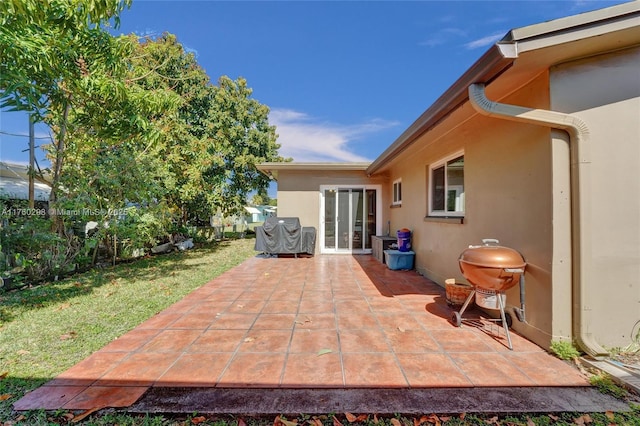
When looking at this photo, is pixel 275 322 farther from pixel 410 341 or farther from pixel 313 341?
pixel 410 341

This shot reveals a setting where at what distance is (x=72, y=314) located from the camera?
12.5ft

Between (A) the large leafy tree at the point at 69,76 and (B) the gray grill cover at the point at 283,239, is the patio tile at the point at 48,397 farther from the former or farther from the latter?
(B) the gray grill cover at the point at 283,239

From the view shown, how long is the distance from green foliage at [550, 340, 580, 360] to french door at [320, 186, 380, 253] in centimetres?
669

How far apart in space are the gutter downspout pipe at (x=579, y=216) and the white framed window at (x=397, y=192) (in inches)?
210

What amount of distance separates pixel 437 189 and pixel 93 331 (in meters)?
5.97

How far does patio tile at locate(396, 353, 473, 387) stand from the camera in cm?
223

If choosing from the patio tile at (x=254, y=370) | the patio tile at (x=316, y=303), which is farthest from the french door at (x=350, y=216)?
the patio tile at (x=254, y=370)

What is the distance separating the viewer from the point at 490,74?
2602mm

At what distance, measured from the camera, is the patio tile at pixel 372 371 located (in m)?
2.23

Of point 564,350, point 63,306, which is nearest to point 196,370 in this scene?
point 63,306

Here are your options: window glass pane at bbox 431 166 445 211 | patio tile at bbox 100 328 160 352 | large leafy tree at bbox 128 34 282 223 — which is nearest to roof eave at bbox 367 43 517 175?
window glass pane at bbox 431 166 445 211

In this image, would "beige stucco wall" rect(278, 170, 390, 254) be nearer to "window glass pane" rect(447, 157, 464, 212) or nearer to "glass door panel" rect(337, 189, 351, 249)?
"glass door panel" rect(337, 189, 351, 249)

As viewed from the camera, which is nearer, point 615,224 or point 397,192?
point 615,224

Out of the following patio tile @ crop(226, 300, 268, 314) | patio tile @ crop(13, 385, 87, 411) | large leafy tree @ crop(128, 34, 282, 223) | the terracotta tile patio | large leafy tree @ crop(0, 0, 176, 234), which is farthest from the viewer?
large leafy tree @ crop(128, 34, 282, 223)
